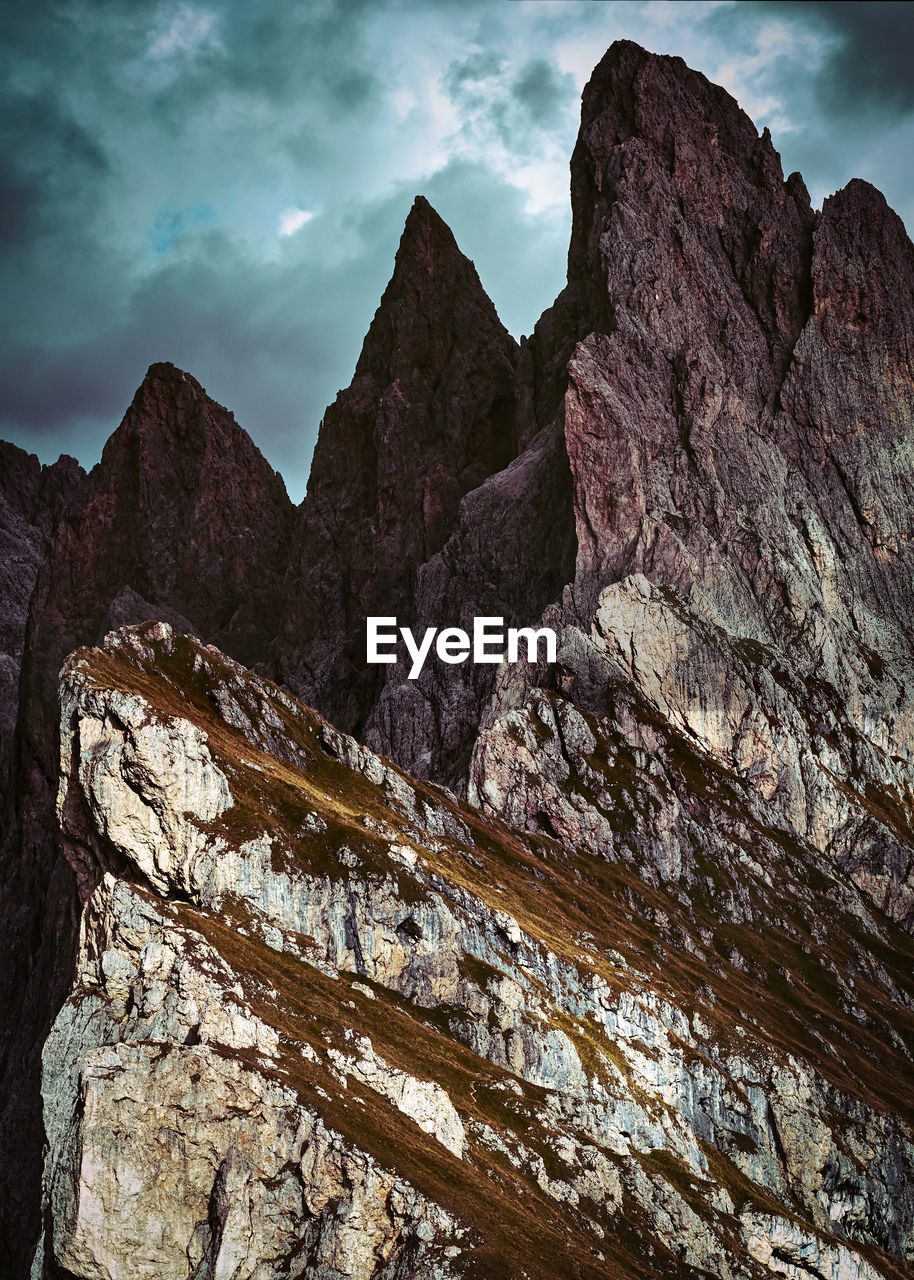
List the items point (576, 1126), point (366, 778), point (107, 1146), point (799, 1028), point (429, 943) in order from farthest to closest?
point (799, 1028), point (366, 778), point (429, 943), point (576, 1126), point (107, 1146)

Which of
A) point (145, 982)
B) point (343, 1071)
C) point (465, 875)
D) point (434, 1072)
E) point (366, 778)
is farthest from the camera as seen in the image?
point (366, 778)

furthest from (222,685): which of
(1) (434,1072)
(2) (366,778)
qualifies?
(1) (434,1072)

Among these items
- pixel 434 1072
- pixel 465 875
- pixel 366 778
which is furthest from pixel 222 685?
pixel 434 1072

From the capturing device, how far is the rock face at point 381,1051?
85188 millimetres

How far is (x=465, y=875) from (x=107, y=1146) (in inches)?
3153

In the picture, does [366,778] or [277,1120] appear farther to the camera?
[366,778]

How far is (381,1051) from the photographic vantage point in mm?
109938

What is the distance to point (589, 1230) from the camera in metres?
105

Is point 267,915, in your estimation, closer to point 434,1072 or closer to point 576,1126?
point 434,1072

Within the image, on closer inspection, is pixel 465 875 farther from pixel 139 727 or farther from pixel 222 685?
pixel 139 727

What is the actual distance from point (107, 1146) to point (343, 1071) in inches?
820

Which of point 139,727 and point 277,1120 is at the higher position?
point 139,727

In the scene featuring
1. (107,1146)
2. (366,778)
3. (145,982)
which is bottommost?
(107,1146)

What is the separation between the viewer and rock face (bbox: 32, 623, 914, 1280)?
85.2m
